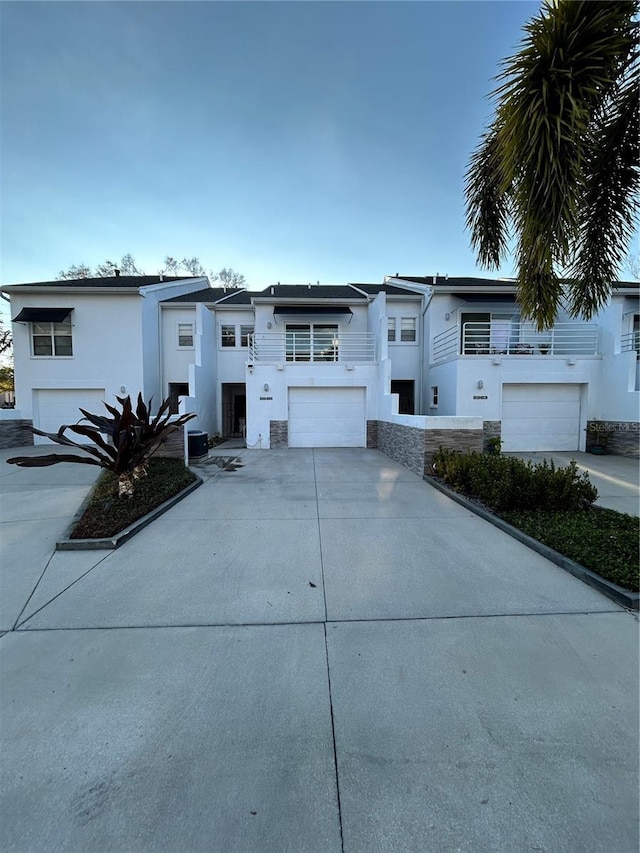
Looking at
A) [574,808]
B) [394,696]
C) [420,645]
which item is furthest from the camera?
[420,645]

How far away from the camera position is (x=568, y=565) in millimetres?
3803

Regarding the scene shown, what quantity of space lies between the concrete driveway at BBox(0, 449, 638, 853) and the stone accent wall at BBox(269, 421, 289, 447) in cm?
900

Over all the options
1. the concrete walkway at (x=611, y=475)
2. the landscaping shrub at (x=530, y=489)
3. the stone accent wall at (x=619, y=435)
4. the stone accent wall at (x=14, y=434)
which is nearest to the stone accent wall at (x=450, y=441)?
the concrete walkway at (x=611, y=475)

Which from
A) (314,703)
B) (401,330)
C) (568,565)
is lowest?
(314,703)

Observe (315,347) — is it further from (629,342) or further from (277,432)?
(629,342)

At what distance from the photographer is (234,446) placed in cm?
1384

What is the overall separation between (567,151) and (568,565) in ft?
14.5

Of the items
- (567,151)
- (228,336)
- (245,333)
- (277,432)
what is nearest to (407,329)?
(245,333)

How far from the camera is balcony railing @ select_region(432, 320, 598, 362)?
41.2ft

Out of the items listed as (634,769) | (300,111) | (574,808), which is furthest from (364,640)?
(300,111)

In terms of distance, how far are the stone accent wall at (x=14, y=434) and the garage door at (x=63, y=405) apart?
390 millimetres

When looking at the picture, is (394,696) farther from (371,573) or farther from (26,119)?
(26,119)

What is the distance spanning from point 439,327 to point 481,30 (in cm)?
963

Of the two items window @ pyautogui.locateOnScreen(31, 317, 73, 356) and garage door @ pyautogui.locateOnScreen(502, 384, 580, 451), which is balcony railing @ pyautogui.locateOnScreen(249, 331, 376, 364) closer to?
garage door @ pyautogui.locateOnScreen(502, 384, 580, 451)
